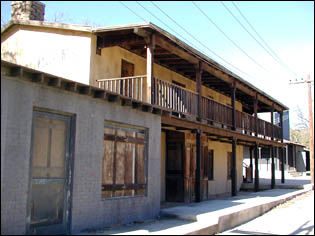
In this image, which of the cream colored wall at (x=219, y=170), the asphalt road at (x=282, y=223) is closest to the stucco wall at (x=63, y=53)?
the asphalt road at (x=282, y=223)

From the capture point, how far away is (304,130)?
63312 millimetres

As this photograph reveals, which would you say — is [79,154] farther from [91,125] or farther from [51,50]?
[51,50]

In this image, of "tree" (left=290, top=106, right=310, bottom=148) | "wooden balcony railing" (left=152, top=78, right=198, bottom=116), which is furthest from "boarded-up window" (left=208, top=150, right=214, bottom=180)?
"tree" (left=290, top=106, right=310, bottom=148)

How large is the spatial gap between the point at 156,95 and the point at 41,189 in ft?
17.2

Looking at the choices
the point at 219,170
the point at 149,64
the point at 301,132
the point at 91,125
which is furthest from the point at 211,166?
the point at 301,132

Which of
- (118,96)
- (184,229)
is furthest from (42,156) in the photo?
(184,229)

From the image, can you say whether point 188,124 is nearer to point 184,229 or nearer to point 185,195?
point 185,195

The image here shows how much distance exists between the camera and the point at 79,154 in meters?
8.50

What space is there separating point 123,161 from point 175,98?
382cm

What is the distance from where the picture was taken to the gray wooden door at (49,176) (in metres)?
7.49

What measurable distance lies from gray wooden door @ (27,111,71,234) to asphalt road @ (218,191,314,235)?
4.55 meters

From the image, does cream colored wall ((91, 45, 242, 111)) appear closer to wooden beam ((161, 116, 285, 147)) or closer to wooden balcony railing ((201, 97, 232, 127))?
wooden balcony railing ((201, 97, 232, 127))

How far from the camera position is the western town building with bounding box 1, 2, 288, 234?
7.11m

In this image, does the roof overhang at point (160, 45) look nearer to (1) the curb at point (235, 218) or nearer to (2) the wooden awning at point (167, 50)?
(2) the wooden awning at point (167, 50)
